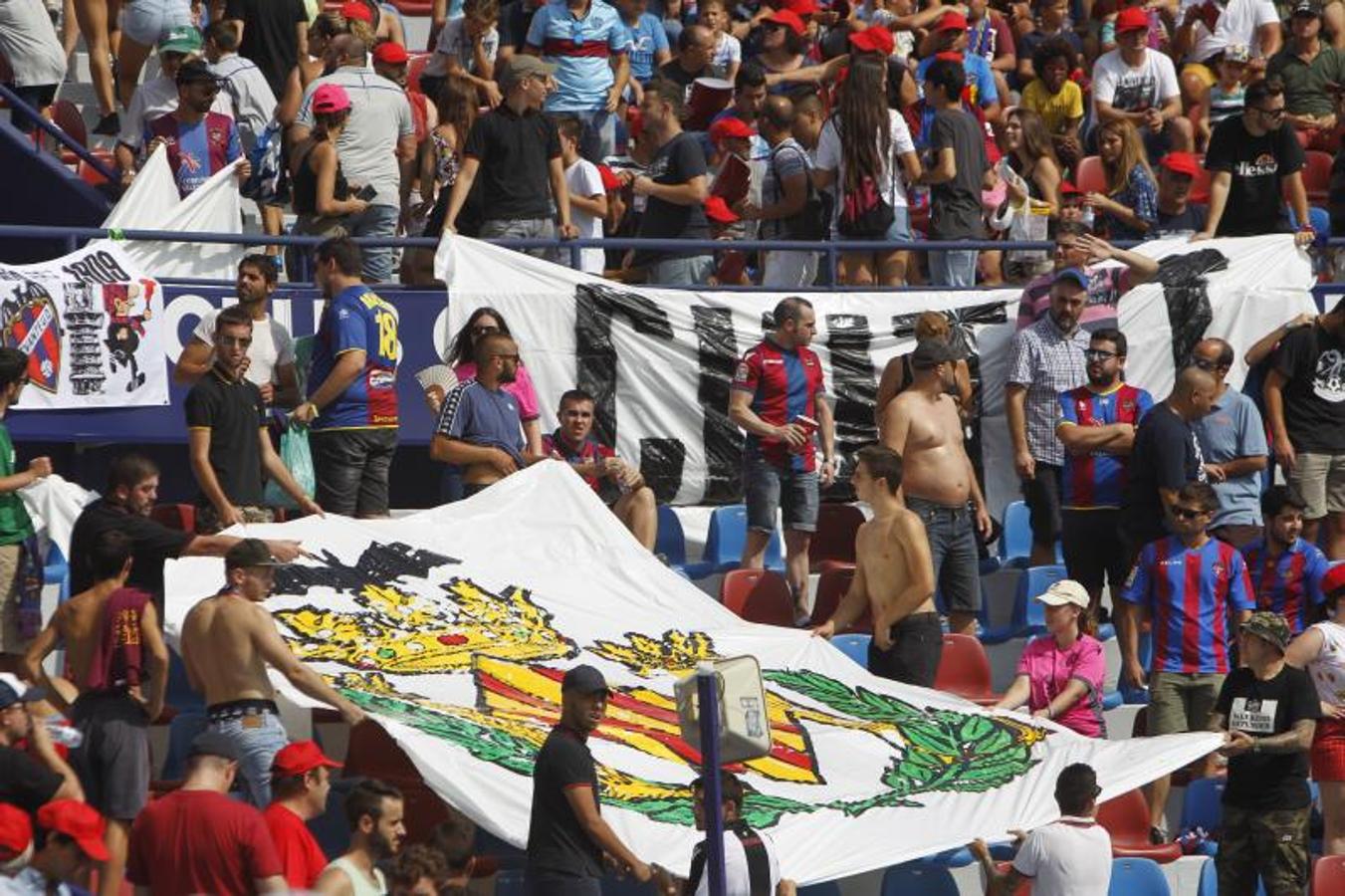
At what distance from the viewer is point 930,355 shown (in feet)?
51.8

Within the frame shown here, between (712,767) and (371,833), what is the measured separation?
1403mm

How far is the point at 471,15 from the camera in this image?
20.4 meters

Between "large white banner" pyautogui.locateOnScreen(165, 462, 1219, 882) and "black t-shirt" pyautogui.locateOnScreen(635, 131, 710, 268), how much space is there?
340 cm

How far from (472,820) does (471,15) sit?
30.4 feet

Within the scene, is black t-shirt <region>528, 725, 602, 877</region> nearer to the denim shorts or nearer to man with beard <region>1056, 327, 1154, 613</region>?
the denim shorts

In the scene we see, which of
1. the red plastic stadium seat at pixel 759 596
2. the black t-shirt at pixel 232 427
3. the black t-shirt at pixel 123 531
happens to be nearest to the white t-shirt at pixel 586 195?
the red plastic stadium seat at pixel 759 596

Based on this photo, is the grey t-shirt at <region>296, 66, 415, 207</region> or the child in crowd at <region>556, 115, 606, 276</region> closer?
the grey t-shirt at <region>296, 66, 415, 207</region>

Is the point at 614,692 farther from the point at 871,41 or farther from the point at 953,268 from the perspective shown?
the point at 871,41

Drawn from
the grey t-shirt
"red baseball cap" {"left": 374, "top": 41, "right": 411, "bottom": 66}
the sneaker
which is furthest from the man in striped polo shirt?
the sneaker

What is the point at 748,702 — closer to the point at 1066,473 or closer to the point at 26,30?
the point at 1066,473

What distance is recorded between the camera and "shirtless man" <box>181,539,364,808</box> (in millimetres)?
12156

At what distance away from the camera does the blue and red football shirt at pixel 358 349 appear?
50.9ft

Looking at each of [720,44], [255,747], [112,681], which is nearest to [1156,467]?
[255,747]

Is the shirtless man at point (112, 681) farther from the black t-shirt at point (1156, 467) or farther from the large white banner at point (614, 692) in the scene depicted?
the black t-shirt at point (1156, 467)
